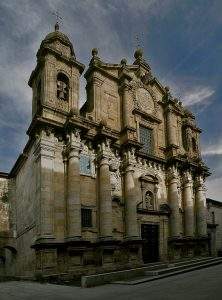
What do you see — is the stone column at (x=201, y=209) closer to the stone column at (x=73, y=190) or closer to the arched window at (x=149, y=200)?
the arched window at (x=149, y=200)

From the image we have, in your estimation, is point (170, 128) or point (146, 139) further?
point (170, 128)

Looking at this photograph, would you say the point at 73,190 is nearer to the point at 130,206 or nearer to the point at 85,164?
the point at 85,164

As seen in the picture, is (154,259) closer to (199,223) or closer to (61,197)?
(199,223)

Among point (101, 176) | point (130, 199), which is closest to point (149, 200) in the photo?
point (130, 199)

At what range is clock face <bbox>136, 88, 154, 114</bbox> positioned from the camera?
27.3 meters

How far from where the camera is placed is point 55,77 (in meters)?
22.1

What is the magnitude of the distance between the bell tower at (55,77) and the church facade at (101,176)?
7 centimetres

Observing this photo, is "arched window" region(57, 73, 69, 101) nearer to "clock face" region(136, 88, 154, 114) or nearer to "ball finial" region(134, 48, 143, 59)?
"clock face" region(136, 88, 154, 114)

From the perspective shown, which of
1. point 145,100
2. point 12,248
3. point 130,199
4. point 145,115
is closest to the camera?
point 130,199

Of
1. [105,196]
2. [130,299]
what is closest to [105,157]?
[105,196]

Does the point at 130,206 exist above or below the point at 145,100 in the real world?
below

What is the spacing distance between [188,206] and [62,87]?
1318cm

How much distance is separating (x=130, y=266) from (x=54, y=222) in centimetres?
553

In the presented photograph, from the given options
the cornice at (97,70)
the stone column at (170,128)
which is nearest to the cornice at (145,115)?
the stone column at (170,128)
